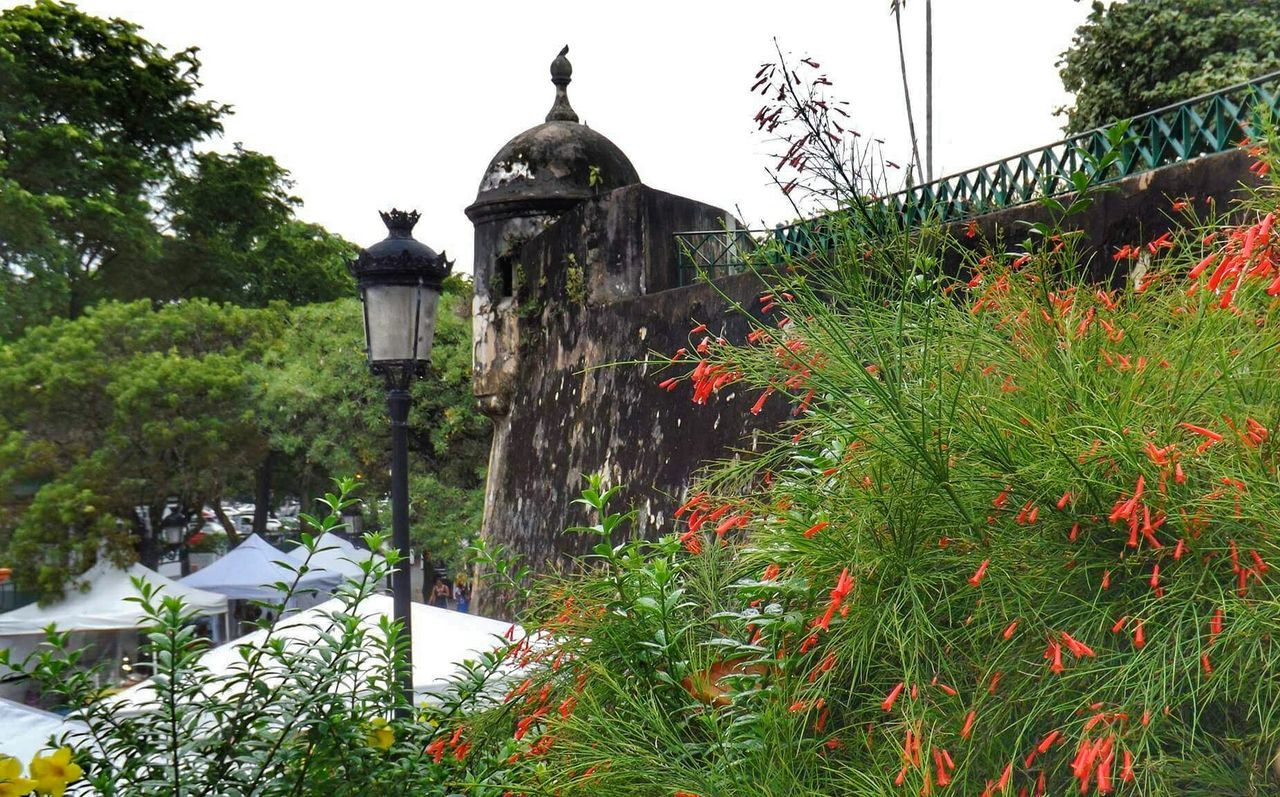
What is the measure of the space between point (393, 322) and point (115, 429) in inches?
644

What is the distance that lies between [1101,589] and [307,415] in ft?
66.1

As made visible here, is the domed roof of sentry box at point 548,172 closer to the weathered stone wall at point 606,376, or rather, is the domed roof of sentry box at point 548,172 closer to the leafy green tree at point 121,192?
the weathered stone wall at point 606,376

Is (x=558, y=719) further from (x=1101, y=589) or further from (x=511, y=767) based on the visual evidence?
(x=1101, y=589)

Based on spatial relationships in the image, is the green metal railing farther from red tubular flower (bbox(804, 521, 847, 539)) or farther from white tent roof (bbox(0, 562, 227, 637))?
white tent roof (bbox(0, 562, 227, 637))

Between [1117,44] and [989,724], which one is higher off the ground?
[1117,44]

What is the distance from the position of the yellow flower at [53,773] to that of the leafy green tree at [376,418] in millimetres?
16609

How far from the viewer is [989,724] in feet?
6.54

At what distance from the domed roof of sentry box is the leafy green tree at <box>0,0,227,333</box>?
1194 centimetres

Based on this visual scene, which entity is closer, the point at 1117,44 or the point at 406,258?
the point at 406,258

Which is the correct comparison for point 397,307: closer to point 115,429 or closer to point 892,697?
point 892,697

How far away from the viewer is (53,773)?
83.2 inches

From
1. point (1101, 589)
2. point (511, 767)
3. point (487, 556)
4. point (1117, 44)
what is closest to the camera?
point (1101, 589)

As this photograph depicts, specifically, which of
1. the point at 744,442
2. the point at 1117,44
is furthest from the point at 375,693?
the point at 1117,44

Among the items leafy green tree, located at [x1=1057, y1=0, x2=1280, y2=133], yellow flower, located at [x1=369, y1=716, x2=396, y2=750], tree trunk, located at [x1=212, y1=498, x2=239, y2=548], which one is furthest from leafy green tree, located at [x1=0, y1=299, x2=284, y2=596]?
yellow flower, located at [x1=369, y1=716, x2=396, y2=750]
